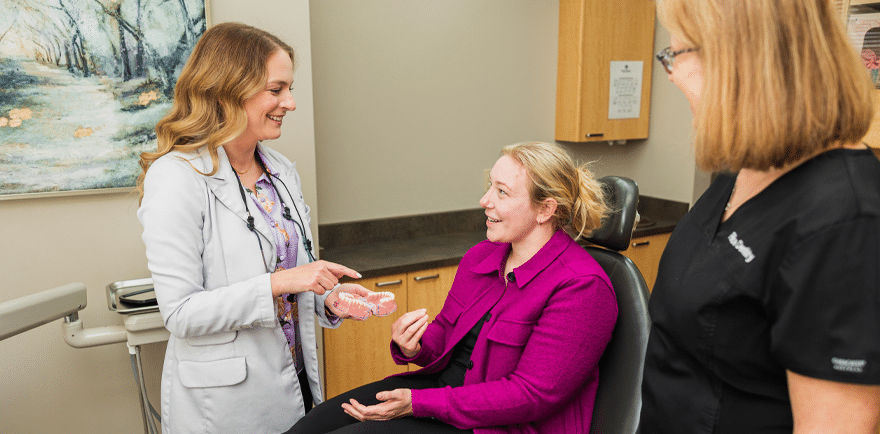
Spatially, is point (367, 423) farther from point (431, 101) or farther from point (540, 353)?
point (431, 101)

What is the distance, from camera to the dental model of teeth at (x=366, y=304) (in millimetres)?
1689

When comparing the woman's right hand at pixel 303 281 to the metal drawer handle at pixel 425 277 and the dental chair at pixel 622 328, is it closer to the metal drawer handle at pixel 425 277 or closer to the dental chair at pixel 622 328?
the dental chair at pixel 622 328

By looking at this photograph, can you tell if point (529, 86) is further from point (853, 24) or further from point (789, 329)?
point (789, 329)

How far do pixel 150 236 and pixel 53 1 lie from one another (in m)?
1.11

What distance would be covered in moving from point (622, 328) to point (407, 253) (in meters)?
1.52

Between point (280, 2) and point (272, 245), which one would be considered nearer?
point (272, 245)

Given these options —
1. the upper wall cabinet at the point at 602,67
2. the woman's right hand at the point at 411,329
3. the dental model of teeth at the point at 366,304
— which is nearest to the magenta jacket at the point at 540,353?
the woman's right hand at the point at 411,329

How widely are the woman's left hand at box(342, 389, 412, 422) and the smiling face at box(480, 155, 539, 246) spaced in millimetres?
504

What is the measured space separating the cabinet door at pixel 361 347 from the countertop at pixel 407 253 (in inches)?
2.2

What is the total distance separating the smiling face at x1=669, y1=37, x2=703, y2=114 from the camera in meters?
0.86

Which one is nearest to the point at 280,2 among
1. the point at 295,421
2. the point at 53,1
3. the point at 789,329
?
the point at 53,1

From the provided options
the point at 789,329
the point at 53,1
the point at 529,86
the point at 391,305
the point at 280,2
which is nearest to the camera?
the point at 789,329

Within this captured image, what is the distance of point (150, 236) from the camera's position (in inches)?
56.9

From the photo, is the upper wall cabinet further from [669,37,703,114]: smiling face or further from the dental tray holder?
[669,37,703,114]: smiling face
